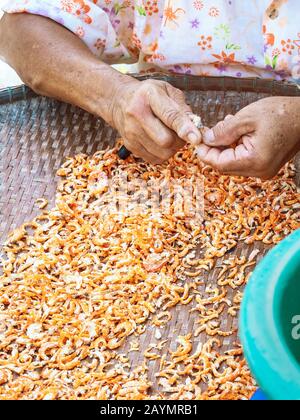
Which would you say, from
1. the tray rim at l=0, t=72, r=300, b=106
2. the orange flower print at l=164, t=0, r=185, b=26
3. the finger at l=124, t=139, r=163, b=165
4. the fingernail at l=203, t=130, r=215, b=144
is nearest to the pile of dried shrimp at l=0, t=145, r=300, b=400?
the finger at l=124, t=139, r=163, b=165

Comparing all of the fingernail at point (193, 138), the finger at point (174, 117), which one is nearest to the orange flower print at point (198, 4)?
the finger at point (174, 117)

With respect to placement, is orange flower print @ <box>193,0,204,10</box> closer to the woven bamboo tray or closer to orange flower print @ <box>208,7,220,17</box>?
orange flower print @ <box>208,7,220,17</box>

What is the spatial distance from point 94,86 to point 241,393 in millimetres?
822

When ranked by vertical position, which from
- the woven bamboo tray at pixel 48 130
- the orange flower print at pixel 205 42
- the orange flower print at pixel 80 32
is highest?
the orange flower print at pixel 205 42

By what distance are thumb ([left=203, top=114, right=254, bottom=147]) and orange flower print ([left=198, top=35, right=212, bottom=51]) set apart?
1.02 ft

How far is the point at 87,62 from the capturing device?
1743 millimetres

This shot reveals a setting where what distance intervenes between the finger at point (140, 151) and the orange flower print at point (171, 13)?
13.5 inches

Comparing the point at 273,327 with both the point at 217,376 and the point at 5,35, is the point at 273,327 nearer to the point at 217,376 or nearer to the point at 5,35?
the point at 217,376

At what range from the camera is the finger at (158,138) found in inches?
61.7

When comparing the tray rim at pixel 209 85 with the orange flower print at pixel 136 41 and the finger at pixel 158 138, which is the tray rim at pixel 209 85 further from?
the finger at pixel 158 138

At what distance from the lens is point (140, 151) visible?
5.45 ft

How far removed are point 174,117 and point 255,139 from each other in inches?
7.1

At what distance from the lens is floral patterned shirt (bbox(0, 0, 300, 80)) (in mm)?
1730
